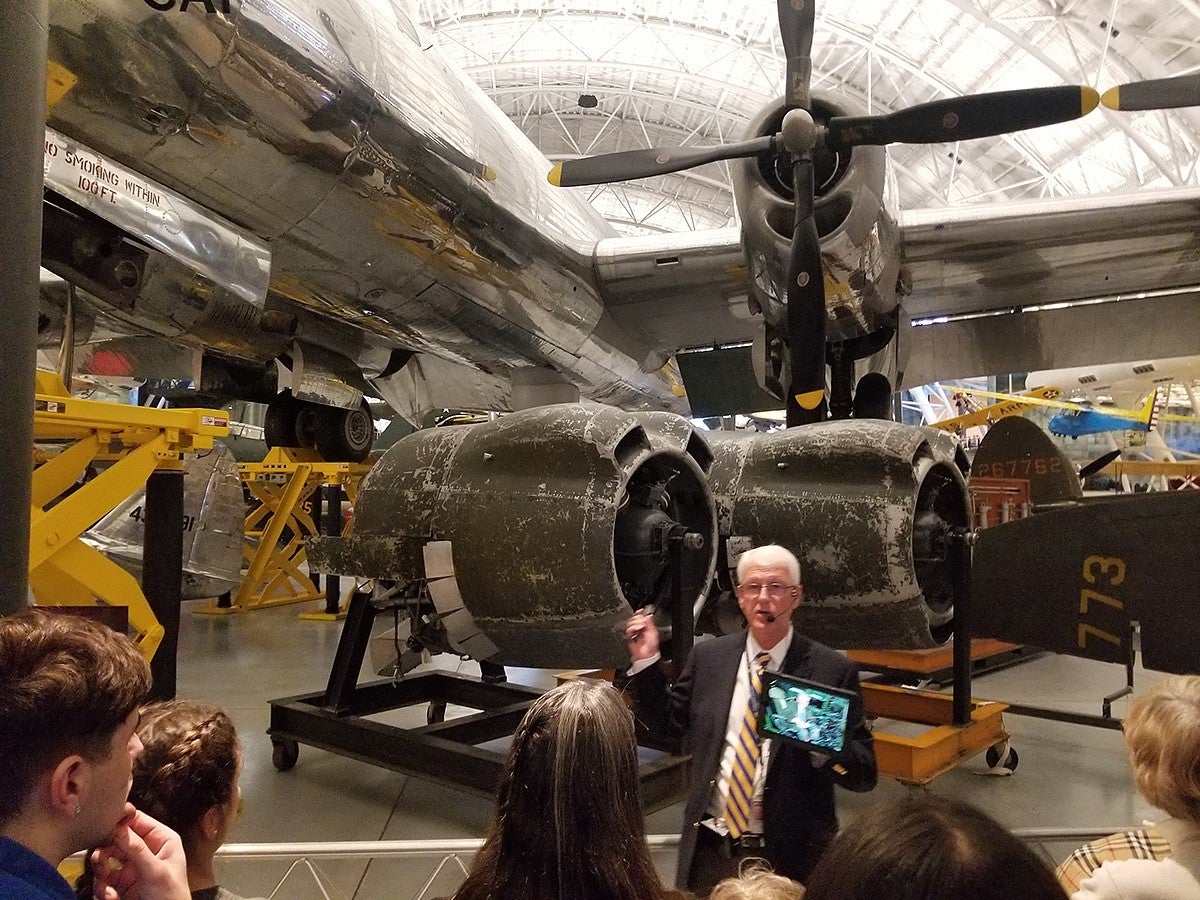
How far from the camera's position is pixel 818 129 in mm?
5980

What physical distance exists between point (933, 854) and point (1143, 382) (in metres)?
19.2

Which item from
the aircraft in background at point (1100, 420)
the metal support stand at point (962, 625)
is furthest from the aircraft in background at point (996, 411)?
the metal support stand at point (962, 625)

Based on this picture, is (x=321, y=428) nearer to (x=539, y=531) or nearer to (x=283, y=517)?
Result: (x=283, y=517)

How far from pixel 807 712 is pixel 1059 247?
20.1 feet

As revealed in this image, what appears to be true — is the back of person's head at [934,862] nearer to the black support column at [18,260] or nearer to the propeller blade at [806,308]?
the black support column at [18,260]

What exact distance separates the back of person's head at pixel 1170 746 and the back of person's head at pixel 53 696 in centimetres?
178

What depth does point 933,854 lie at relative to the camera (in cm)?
84

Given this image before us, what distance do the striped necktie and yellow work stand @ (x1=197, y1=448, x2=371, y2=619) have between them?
7399 mm

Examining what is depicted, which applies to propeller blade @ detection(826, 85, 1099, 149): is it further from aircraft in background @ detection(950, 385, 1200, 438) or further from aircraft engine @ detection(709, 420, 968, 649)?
aircraft in background @ detection(950, 385, 1200, 438)

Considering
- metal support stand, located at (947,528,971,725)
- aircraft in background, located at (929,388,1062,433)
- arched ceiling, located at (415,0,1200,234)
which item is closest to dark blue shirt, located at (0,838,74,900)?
metal support stand, located at (947,528,971,725)

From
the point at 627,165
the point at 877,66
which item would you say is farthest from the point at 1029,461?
the point at 877,66

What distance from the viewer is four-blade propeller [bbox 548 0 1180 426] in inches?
222

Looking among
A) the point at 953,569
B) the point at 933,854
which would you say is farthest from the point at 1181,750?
the point at 953,569

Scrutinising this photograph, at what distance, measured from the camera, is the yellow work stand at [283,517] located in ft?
33.0
